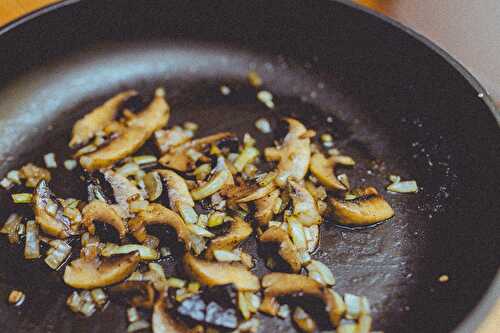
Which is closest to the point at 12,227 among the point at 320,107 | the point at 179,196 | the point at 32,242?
the point at 32,242

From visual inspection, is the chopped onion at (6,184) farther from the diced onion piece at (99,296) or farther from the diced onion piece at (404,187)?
the diced onion piece at (404,187)

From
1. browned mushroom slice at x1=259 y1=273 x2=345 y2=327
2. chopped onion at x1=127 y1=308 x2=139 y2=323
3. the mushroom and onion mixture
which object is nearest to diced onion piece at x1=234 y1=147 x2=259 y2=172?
the mushroom and onion mixture

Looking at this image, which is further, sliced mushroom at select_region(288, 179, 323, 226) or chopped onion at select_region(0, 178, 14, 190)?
chopped onion at select_region(0, 178, 14, 190)

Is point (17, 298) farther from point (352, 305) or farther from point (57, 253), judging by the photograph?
point (352, 305)

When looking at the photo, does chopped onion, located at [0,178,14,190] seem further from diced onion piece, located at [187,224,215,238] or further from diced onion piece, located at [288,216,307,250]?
diced onion piece, located at [288,216,307,250]

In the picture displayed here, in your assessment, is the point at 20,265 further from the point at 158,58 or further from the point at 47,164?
the point at 158,58

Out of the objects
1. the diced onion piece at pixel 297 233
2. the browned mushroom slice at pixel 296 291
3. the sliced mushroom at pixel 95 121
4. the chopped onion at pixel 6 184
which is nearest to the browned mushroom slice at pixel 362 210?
the diced onion piece at pixel 297 233
